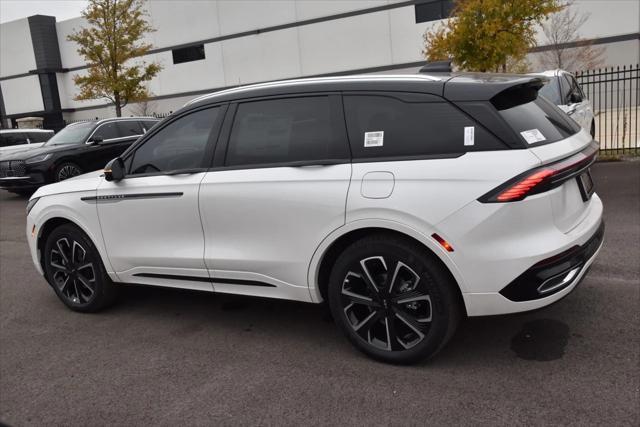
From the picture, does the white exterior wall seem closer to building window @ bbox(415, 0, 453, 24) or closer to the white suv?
building window @ bbox(415, 0, 453, 24)

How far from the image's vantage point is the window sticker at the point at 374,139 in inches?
134

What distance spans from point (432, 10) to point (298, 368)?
101ft

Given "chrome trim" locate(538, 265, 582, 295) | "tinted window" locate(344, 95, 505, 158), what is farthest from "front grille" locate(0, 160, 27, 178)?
"chrome trim" locate(538, 265, 582, 295)

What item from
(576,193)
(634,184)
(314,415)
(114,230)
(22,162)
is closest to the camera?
(314,415)

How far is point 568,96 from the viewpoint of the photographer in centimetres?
932

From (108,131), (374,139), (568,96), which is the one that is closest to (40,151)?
(108,131)

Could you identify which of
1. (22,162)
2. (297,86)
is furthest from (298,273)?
(22,162)

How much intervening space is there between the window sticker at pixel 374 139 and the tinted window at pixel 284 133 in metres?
0.15

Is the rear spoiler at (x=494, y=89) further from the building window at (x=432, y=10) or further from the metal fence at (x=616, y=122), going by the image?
the building window at (x=432, y=10)

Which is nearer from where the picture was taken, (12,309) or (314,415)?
(314,415)

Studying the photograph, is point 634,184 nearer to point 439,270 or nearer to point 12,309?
point 439,270

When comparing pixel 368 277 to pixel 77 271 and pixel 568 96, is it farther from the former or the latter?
pixel 568 96

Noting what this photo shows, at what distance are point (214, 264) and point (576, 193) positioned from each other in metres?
2.41

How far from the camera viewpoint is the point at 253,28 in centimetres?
3550
